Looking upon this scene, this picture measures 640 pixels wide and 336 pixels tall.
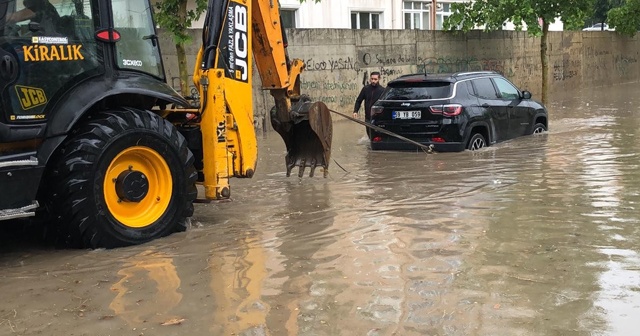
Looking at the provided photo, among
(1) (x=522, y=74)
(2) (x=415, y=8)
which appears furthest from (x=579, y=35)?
(2) (x=415, y=8)

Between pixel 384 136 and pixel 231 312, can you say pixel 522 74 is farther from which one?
pixel 231 312

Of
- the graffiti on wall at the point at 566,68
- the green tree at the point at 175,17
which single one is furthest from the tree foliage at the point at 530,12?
the green tree at the point at 175,17

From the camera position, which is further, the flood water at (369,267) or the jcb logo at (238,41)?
the jcb logo at (238,41)

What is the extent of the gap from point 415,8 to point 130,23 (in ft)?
75.4

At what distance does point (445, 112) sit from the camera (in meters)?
12.2

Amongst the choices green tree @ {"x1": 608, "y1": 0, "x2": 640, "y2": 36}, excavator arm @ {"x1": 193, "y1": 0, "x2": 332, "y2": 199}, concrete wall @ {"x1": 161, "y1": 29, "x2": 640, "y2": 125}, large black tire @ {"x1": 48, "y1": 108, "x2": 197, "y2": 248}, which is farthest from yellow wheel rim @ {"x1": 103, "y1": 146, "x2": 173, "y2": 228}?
green tree @ {"x1": 608, "y1": 0, "x2": 640, "y2": 36}

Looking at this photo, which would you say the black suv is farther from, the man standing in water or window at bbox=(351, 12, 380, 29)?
window at bbox=(351, 12, 380, 29)

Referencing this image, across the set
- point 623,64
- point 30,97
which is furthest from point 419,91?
point 623,64

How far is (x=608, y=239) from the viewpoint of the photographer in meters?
6.48

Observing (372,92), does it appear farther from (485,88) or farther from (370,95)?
(485,88)

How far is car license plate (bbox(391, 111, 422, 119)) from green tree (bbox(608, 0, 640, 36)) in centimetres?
2501

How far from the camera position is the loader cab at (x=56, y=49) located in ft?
19.5

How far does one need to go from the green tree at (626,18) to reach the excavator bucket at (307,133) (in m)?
28.2

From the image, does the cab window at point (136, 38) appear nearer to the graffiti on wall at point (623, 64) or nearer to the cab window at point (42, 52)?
the cab window at point (42, 52)
